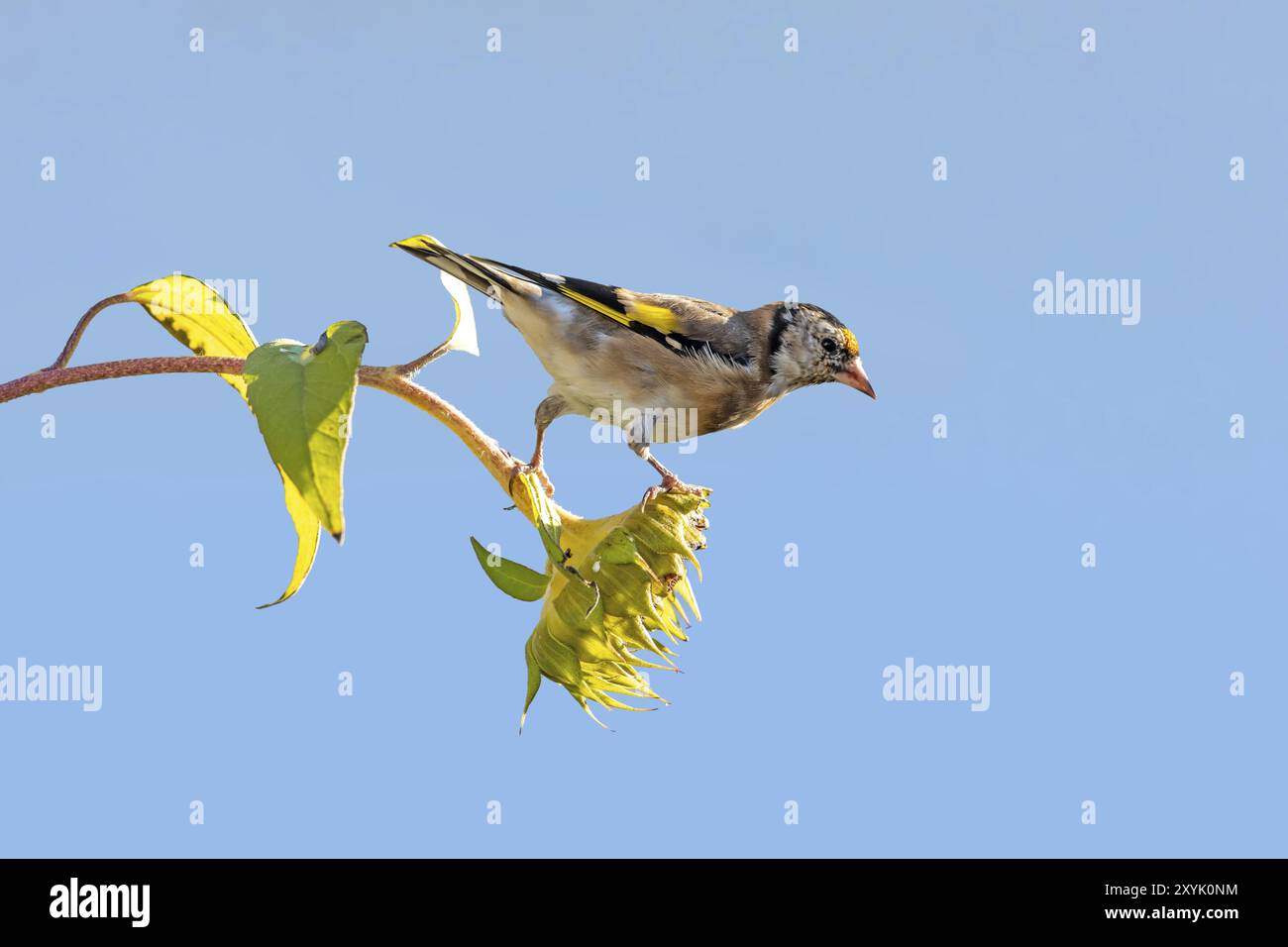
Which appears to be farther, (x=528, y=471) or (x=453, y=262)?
(x=453, y=262)

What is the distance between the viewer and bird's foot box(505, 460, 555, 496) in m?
4.24

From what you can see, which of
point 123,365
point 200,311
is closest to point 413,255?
point 200,311

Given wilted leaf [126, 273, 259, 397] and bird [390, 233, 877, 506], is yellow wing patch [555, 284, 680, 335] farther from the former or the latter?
wilted leaf [126, 273, 259, 397]

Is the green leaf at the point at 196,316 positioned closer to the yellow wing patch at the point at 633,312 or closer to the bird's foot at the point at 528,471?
the bird's foot at the point at 528,471

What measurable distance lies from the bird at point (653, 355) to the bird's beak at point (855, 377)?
0.5 inches

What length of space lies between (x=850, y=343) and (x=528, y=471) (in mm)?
2641

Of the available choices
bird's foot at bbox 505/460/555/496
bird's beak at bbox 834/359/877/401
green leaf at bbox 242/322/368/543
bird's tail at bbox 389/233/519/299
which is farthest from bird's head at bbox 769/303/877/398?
green leaf at bbox 242/322/368/543

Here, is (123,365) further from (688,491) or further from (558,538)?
(688,491)

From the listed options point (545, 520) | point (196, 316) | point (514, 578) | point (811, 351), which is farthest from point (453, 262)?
point (811, 351)

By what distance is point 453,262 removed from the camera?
16.9 feet

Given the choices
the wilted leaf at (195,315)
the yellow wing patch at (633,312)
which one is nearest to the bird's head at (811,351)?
the yellow wing patch at (633,312)

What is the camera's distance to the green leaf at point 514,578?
3.99 metres

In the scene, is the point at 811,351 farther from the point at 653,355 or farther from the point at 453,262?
the point at 453,262

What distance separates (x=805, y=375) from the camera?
6.33m
